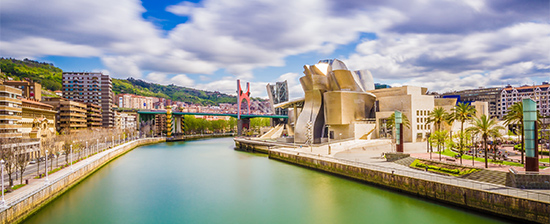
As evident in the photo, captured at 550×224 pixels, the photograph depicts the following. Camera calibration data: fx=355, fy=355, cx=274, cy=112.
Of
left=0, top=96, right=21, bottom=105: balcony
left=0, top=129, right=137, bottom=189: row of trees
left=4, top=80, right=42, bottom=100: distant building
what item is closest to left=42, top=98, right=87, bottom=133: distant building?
left=4, top=80, right=42, bottom=100: distant building

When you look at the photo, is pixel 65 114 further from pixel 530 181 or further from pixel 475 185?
pixel 530 181

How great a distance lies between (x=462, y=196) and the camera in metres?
18.6

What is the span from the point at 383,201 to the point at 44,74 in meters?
143

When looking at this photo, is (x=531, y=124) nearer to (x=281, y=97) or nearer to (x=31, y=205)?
(x=31, y=205)

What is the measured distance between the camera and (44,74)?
12975cm

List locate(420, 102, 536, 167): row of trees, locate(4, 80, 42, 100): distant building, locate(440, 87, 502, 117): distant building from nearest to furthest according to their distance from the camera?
locate(420, 102, 536, 167): row of trees → locate(4, 80, 42, 100): distant building → locate(440, 87, 502, 117): distant building

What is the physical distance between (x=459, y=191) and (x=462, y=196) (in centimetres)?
30

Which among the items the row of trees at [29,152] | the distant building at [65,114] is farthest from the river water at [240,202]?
the distant building at [65,114]

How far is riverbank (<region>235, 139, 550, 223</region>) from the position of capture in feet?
50.9

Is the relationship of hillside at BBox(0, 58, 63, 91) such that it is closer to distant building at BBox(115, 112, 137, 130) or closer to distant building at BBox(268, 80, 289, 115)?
distant building at BBox(115, 112, 137, 130)

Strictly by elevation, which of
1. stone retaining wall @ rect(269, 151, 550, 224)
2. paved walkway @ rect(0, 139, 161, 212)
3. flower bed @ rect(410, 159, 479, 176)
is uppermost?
flower bed @ rect(410, 159, 479, 176)

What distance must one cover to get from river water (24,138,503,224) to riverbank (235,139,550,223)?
1.74 ft

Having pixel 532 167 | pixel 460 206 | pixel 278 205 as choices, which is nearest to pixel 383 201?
pixel 460 206

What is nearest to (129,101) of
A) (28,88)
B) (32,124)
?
(28,88)
